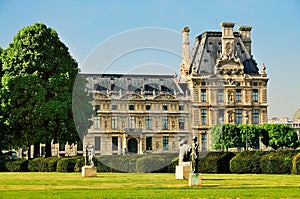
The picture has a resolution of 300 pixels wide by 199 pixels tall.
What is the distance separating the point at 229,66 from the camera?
295ft

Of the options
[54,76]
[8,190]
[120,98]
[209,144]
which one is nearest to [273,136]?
[209,144]

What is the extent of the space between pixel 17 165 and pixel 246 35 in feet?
202

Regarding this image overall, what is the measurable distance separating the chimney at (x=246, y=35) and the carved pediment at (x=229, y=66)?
6.00 m

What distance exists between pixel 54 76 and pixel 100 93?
4338 cm

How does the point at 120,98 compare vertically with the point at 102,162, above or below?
above

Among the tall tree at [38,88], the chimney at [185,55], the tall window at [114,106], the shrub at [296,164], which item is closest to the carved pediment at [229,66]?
the chimney at [185,55]

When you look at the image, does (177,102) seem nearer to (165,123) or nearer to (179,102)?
(179,102)

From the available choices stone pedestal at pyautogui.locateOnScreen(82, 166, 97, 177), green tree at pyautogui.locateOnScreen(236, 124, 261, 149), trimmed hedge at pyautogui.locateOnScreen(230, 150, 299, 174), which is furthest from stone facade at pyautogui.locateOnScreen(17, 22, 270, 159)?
stone pedestal at pyautogui.locateOnScreen(82, 166, 97, 177)

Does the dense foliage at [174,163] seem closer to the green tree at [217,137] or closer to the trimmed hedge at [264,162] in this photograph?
the trimmed hedge at [264,162]

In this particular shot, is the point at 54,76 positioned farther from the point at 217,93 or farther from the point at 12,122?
the point at 217,93

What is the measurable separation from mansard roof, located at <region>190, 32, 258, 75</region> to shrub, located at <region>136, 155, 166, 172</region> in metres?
54.7

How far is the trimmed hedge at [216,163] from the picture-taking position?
35156 millimetres

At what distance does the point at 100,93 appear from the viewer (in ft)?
285

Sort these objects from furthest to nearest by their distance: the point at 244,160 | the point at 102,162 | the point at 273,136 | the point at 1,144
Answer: the point at 273,136 < the point at 1,144 < the point at 102,162 < the point at 244,160
